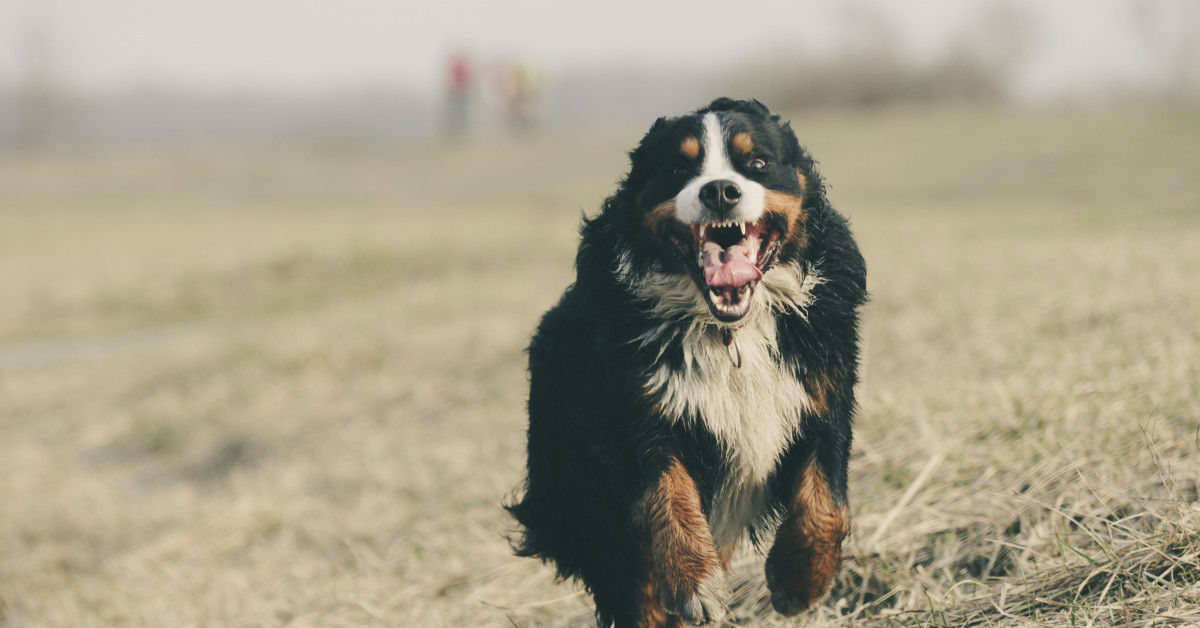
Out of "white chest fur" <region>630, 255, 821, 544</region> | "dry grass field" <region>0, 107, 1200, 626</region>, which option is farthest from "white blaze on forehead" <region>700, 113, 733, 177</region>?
"dry grass field" <region>0, 107, 1200, 626</region>

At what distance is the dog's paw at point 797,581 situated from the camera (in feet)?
9.87

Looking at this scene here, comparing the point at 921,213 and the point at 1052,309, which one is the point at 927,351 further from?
the point at 921,213

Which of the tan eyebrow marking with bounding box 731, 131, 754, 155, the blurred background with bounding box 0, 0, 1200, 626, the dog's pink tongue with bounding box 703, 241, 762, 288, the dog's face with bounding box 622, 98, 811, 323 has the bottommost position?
the blurred background with bounding box 0, 0, 1200, 626

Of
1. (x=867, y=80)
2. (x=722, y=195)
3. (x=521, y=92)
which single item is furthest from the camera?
(x=521, y=92)

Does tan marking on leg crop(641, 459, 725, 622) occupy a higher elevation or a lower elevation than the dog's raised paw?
higher

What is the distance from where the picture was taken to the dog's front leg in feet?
9.49

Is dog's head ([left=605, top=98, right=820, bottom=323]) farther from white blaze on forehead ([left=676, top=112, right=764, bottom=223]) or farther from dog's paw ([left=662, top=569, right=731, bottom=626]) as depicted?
dog's paw ([left=662, top=569, right=731, bottom=626])

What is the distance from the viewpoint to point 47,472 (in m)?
8.37

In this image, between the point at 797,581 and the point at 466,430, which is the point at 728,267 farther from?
the point at 466,430

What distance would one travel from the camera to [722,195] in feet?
8.97

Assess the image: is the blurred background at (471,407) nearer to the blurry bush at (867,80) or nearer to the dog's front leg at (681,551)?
the dog's front leg at (681,551)

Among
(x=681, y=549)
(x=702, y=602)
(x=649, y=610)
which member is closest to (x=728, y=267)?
(x=681, y=549)

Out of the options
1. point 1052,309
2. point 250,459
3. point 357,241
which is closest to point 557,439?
point 1052,309

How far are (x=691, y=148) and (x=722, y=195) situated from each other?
0.25 m
